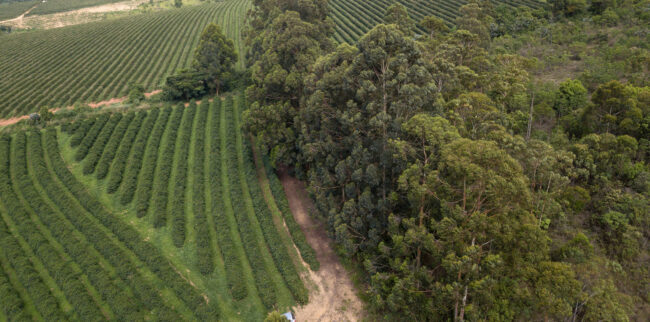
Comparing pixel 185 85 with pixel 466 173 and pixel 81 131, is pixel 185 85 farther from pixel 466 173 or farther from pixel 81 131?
pixel 466 173

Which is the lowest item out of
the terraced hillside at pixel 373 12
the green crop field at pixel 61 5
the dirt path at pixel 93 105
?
the dirt path at pixel 93 105

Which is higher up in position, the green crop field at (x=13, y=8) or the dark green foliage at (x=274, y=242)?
the green crop field at (x=13, y=8)

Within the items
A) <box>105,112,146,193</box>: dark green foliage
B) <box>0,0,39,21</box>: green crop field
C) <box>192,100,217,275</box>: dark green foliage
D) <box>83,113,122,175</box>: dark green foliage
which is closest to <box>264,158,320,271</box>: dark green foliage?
<box>192,100,217,275</box>: dark green foliage

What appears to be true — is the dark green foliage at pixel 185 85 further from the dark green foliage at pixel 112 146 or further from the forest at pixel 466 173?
the forest at pixel 466 173

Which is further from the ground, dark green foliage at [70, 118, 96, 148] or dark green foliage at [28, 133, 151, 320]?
dark green foliage at [70, 118, 96, 148]

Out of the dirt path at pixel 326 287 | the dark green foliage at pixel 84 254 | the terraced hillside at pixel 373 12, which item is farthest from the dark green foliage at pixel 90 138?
the terraced hillside at pixel 373 12

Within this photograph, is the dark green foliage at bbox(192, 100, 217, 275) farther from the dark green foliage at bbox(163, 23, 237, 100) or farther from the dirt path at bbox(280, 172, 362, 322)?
the dirt path at bbox(280, 172, 362, 322)

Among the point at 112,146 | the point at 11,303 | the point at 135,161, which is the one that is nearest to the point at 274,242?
the point at 11,303
